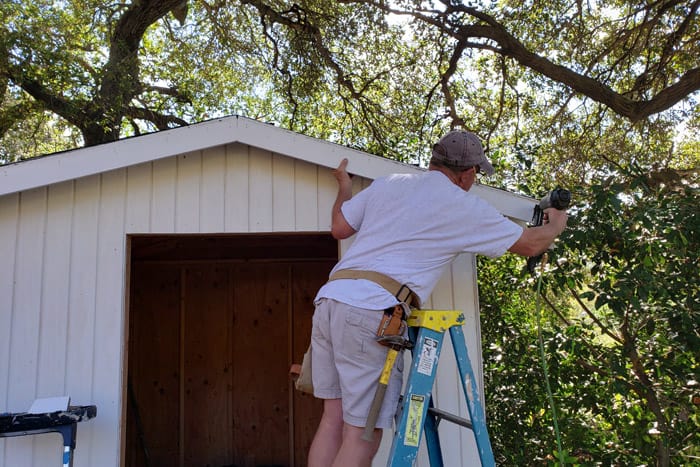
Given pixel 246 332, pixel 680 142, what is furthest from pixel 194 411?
pixel 680 142

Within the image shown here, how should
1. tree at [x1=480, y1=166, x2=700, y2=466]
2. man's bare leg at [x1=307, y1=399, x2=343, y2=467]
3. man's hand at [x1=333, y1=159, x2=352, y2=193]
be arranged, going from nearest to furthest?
man's bare leg at [x1=307, y1=399, x2=343, y2=467] < man's hand at [x1=333, y1=159, x2=352, y2=193] < tree at [x1=480, y1=166, x2=700, y2=466]

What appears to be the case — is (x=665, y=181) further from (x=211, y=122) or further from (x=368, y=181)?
(x=211, y=122)

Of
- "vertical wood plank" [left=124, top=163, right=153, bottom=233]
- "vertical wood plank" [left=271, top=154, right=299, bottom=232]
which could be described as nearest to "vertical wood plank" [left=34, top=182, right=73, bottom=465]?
"vertical wood plank" [left=124, top=163, right=153, bottom=233]

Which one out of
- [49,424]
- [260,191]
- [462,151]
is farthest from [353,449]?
[260,191]

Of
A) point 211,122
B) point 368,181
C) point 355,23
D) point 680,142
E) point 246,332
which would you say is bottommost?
point 246,332

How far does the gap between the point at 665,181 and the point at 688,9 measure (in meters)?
3.78

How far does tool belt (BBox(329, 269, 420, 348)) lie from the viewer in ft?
7.48

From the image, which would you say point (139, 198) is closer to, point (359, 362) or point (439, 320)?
point (359, 362)

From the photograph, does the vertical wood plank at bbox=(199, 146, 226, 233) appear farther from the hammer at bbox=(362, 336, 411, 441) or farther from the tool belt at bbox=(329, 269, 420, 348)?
the hammer at bbox=(362, 336, 411, 441)

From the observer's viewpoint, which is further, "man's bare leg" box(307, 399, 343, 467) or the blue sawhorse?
the blue sawhorse

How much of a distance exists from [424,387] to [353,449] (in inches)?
13.7

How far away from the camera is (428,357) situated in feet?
7.51

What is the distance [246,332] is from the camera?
6316mm

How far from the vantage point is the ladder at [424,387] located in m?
2.19
